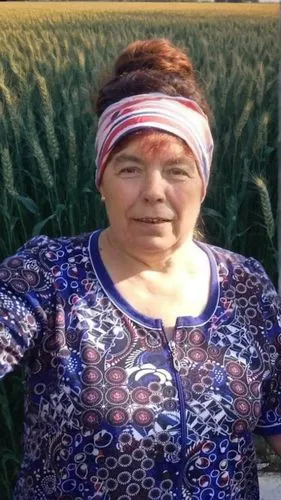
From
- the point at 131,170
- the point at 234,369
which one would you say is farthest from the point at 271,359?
the point at 131,170

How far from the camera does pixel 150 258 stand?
1.59m

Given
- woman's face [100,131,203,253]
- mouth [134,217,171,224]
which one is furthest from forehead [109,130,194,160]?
mouth [134,217,171,224]

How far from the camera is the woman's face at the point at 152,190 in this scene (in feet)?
4.95

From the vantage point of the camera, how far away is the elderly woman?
1527 mm

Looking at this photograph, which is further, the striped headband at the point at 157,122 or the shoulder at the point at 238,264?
the shoulder at the point at 238,264

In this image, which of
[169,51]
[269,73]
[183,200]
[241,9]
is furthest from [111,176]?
[269,73]

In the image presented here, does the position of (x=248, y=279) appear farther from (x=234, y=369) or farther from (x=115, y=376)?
(x=115, y=376)

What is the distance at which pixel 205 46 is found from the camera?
9.09 feet

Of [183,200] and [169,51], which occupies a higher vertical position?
[169,51]

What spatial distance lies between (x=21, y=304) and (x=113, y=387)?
0.21 metres

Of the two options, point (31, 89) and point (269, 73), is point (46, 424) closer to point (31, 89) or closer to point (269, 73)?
point (31, 89)

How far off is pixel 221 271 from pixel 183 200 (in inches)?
9.1

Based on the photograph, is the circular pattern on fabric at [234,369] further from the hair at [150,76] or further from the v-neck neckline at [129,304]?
the hair at [150,76]

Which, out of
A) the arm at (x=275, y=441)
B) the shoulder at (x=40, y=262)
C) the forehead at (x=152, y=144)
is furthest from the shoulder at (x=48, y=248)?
the arm at (x=275, y=441)
